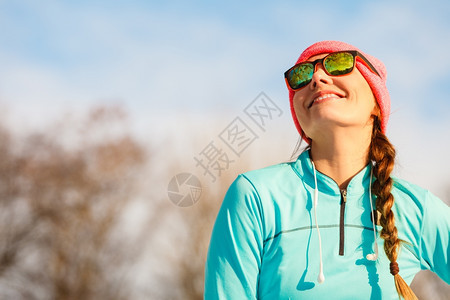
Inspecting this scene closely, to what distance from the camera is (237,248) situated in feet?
6.28

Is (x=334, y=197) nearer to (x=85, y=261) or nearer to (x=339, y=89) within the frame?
(x=339, y=89)

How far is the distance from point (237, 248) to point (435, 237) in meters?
0.81

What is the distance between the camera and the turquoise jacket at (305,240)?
1882 mm

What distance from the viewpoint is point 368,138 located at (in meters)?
2.29

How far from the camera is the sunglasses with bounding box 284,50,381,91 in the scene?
2196mm

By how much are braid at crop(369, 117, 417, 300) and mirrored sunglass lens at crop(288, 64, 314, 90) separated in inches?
15.8

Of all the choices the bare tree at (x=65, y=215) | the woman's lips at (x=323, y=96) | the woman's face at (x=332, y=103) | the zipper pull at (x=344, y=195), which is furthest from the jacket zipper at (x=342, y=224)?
the bare tree at (x=65, y=215)

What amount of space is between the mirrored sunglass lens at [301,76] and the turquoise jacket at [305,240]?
35cm

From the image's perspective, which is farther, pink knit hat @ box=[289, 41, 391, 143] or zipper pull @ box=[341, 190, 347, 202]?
pink knit hat @ box=[289, 41, 391, 143]

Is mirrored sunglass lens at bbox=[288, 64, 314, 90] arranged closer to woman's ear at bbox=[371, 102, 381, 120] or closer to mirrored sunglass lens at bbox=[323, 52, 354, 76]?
mirrored sunglass lens at bbox=[323, 52, 354, 76]

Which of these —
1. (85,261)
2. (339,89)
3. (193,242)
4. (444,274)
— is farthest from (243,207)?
(85,261)

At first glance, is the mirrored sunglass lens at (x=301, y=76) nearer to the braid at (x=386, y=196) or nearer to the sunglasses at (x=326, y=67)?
the sunglasses at (x=326, y=67)

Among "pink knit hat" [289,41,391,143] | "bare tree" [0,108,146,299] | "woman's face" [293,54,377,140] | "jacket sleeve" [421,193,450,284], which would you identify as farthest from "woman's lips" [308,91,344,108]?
"bare tree" [0,108,146,299]

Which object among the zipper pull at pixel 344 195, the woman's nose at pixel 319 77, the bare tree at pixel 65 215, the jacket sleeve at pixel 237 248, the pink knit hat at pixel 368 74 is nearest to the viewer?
the jacket sleeve at pixel 237 248
